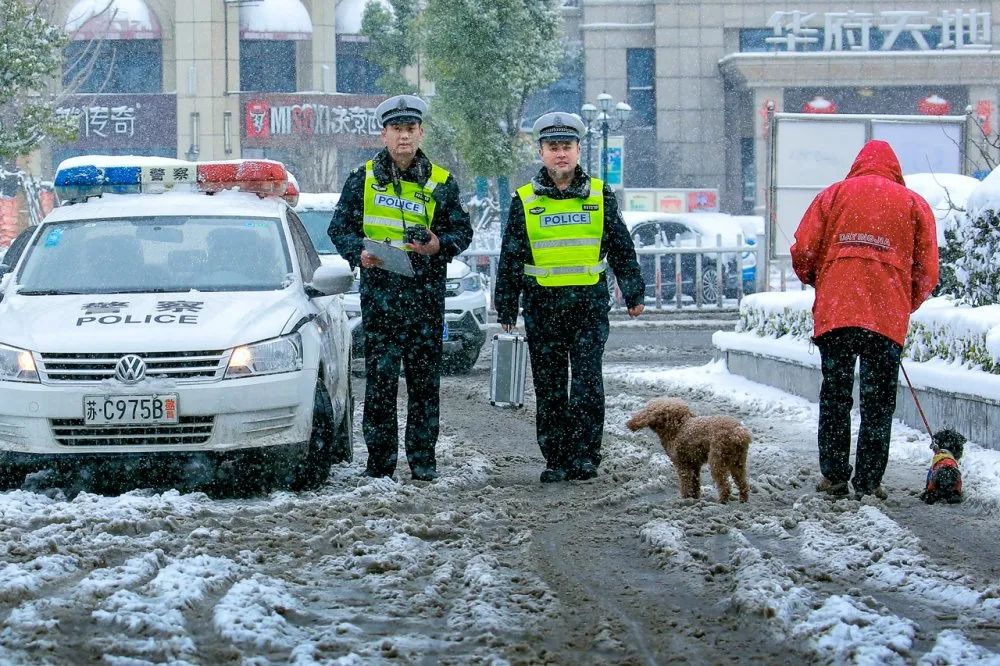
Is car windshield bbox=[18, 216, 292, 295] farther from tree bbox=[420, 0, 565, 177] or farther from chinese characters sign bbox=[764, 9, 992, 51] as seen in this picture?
chinese characters sign bbox=[764, 9, 992, 51]

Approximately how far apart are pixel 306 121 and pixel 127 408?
122 ft

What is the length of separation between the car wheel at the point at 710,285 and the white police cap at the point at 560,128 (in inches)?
767

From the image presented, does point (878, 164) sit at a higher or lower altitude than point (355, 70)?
lower

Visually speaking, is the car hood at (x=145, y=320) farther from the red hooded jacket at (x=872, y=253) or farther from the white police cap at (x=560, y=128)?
the red hooded jacket at (x=872, y=253)

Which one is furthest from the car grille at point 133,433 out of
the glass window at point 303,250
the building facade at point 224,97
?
the building facade at point 224,97

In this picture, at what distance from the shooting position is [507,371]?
9453 millimetres

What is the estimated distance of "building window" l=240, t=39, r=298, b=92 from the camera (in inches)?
1768

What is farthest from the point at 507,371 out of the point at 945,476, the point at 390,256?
the point at 945,476

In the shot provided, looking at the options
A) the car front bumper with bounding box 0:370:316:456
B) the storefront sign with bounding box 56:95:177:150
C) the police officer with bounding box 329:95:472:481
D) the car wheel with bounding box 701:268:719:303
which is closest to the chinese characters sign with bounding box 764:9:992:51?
the storefront sign with bounding box 56:95:177:150

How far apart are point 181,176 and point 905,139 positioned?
11827 millimetres

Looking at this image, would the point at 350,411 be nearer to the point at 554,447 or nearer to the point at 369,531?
the point at 554,447

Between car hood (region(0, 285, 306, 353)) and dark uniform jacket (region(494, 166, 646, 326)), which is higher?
dark uniform jacket (region(494, 166, 646, 326))

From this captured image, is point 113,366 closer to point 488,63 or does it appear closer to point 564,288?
point 564,288

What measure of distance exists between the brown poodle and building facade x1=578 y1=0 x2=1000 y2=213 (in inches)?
1455
